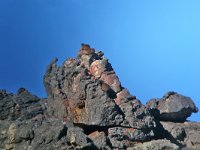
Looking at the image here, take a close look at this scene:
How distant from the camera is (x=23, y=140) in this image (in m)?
28.2

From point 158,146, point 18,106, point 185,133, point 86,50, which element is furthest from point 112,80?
point 158,146

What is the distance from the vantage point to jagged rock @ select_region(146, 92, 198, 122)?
45.0 meters

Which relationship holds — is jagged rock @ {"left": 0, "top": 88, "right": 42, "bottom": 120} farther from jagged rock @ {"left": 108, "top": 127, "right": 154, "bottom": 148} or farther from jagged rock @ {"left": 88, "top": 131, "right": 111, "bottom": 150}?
jagged rock @ {"left": 108, "top": 127, "right": 154, "bottom": 148}

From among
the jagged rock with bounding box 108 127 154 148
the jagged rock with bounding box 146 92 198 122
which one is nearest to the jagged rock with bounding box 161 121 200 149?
the jagged rock with bounding box 146 92 198 122

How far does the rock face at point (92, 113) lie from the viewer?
2923 centimetres

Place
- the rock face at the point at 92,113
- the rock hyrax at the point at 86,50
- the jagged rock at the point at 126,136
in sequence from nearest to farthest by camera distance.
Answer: the rock face at the point at 92,113 → the jagged rock at the point at 126,136 → the rock hyrax at the point at 86,50

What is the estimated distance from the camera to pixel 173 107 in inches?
1783

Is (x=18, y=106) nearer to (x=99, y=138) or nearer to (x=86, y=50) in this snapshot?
(x=86, y=50)

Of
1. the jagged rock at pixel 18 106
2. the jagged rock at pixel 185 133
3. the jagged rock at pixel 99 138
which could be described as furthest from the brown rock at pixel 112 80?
the jagged rock at pixel 18 106

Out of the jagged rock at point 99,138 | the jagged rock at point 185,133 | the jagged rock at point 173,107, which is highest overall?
the jagged rock at point 173,107

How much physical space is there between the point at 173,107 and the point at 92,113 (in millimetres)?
12938

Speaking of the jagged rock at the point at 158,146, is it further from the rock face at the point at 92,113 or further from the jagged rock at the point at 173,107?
the jagged rock at the point at 173,107

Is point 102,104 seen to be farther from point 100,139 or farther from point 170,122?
point 170,122

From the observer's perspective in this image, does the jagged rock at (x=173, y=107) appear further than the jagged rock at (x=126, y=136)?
Yes
